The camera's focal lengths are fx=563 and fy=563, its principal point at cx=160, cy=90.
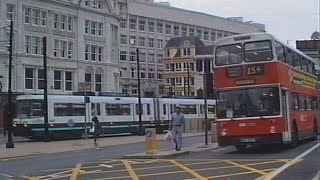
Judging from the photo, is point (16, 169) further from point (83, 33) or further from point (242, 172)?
point (83, 33)

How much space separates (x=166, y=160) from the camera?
19719 millimetres

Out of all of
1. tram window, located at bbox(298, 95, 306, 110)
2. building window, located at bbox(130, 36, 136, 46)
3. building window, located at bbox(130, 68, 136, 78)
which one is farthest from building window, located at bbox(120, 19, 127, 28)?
tram window, located at bbox(298, 95, 306, 110)

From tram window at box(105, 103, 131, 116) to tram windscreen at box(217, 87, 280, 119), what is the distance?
25389 mm

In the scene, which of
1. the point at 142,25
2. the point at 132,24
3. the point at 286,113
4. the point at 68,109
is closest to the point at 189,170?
the point at 286,113

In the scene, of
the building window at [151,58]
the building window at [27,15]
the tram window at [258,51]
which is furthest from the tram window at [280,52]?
the building window at [151,58]

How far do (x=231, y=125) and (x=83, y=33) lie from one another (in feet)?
177

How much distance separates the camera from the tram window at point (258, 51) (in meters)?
20.9

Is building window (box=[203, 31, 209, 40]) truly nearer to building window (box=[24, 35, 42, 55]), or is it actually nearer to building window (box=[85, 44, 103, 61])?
building window (box=[85, 44, 103, 61])

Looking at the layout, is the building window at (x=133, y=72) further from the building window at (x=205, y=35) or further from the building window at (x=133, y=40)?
the building window at (x=205, y=35)

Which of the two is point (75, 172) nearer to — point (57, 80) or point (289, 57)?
point (289, 57)

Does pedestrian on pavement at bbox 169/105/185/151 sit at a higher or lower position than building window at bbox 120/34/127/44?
lower

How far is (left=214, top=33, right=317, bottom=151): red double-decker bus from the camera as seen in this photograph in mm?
20625

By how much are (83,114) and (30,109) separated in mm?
4536

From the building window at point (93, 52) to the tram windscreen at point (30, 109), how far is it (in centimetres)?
3309
